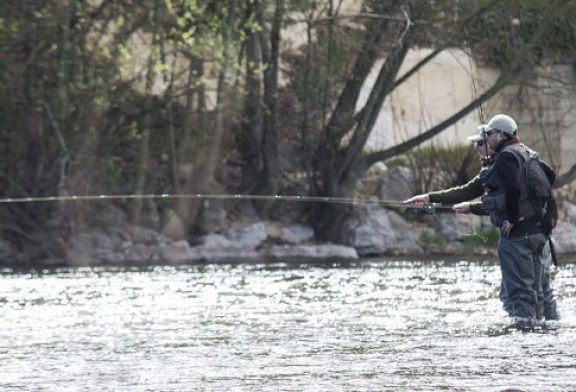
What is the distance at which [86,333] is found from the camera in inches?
499

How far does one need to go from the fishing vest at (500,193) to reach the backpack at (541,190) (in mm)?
32

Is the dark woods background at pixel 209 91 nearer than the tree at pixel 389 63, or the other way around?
the dark woods background at pixel 209 91

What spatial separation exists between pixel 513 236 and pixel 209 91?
12.1m

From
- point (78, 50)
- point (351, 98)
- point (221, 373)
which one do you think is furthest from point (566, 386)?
point (351, 98)

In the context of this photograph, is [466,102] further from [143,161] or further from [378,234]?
[143,161]

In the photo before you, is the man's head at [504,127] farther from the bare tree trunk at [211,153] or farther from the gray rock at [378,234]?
the bare tree trunk at [211,153]

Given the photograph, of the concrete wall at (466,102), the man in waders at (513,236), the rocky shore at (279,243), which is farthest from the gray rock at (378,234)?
the man in waders at (513,236)

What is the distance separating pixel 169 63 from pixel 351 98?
2928 millimetres

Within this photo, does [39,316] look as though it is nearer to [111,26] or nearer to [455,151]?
[111,26]

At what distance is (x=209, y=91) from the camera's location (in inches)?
941

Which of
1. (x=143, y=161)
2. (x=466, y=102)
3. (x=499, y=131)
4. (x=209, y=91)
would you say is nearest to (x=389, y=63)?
(x=209, y=91)

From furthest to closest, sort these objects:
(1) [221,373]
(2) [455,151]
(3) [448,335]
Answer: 1. (2) [455,151]
2. (3) [448,335]
3. (1) [221,373]

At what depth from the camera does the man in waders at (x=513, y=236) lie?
12188 millimetres

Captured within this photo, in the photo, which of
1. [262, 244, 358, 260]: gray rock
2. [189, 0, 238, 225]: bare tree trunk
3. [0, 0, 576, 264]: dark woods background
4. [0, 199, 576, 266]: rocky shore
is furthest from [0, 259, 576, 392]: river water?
[189, 0, 238, 225]: bare tree trunk
